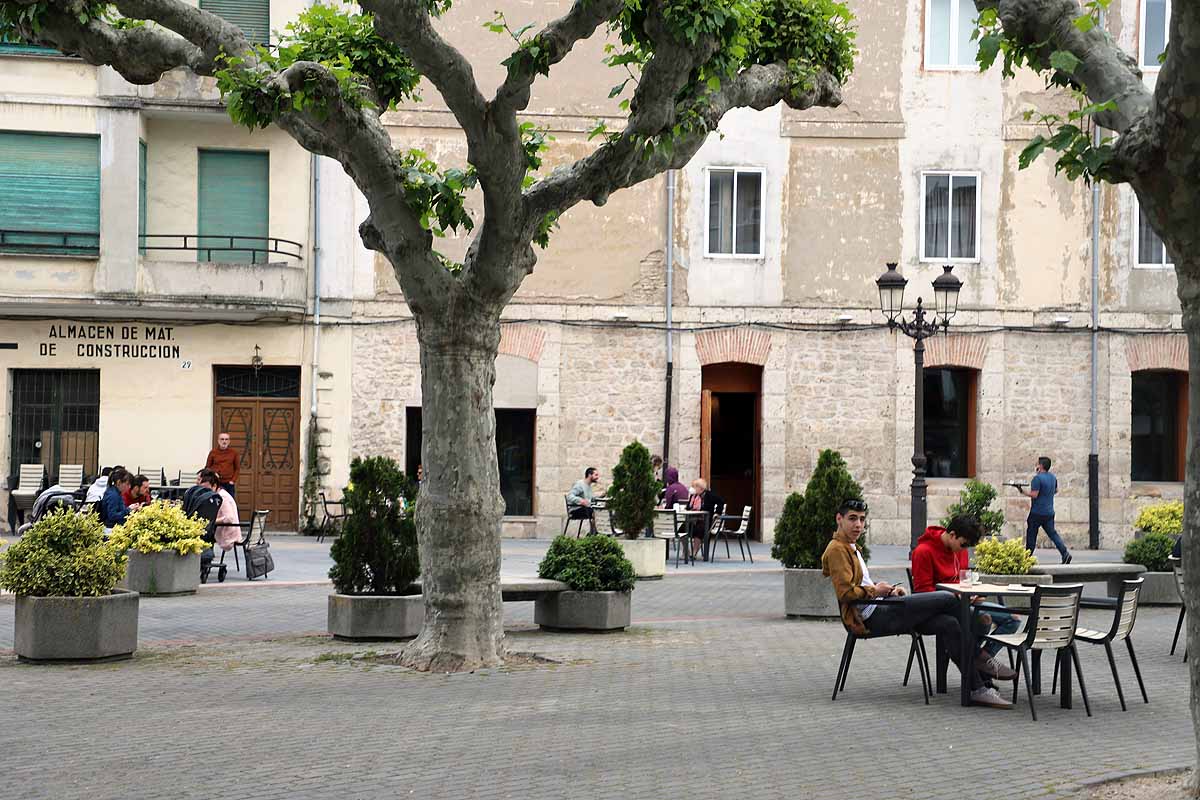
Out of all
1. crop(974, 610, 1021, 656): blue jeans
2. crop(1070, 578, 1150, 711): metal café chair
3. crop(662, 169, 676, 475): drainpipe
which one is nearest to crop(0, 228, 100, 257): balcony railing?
crop(662, 169, 676, 475): drainpipe

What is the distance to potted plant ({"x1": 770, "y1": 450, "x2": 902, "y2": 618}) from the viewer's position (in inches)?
630

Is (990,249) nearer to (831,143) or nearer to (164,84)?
(831,143)

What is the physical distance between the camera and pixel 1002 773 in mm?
8109

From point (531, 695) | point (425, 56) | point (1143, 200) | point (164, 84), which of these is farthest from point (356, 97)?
point (164, 84)

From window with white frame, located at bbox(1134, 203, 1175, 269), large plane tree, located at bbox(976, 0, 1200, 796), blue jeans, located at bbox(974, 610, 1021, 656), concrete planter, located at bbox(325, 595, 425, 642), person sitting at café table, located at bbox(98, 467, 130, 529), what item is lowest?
concrete planter, located at bbox(325, 595, 425, 642)

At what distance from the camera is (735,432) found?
2914 centimetres

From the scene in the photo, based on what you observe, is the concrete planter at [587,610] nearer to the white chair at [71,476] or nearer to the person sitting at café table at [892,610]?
the person sitting at café table at [892,610]

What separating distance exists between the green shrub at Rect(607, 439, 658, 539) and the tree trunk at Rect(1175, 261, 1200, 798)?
1336 cm

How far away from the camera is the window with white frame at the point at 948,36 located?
1121 inches

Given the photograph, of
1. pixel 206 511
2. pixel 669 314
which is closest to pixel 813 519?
pixel 206 511

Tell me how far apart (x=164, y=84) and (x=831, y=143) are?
11.5 metres

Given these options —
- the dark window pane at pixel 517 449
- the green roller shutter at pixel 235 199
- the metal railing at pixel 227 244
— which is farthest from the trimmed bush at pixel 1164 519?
the green roller shutter at pixel 235 199

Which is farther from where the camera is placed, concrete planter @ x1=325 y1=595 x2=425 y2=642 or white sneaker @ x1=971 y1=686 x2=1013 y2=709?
concrete planter @ x1=325 y1=595 x2=425 y2=642

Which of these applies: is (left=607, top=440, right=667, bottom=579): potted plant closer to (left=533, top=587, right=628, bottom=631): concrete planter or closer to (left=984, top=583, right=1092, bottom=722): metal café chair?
(left=533, top=587, right=628, bottom=631): concrete planter
